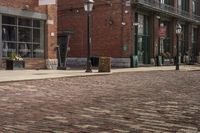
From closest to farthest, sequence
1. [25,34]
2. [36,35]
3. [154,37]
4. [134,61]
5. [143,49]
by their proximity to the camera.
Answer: [25,34]
[36,35]
[134,61]
[143,49]
[154,37]

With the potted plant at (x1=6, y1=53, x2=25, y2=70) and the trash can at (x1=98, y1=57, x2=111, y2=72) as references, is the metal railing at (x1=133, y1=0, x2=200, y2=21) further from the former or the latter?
the potted plant at (x1=6, y1=53, x2=25, y2=70)

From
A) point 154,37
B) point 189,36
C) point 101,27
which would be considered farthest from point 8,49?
point 189,36

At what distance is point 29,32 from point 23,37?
28.3 inches

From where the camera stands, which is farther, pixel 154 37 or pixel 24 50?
pixel 154 37

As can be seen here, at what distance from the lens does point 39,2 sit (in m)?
28.7

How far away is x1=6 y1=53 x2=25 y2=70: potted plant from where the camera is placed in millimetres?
26469

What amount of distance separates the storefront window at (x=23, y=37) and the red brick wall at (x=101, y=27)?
10451 millimetres

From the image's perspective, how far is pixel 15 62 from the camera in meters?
26.7

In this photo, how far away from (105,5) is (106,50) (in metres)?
4.13

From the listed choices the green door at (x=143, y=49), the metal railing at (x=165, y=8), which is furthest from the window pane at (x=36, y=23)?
the green door at (x=143, y=49)

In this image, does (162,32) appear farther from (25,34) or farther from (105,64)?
(105,64)

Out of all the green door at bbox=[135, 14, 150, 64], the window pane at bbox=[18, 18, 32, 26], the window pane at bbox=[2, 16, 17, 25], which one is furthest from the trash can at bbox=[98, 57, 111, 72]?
the green door at bbox=[135, 14, 150, 64]

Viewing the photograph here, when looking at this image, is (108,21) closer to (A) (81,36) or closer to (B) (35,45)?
(A) (81,36)

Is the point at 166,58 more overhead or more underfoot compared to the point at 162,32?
more underfoot
